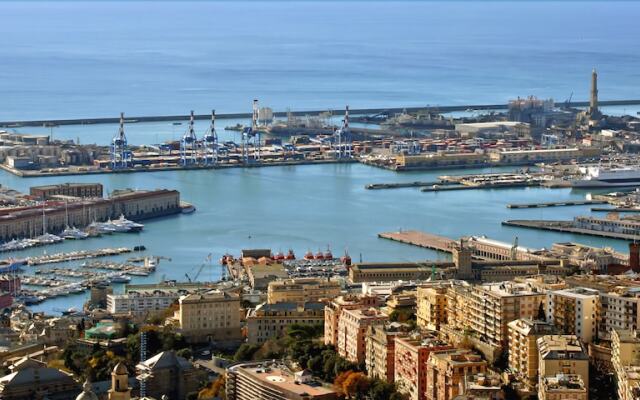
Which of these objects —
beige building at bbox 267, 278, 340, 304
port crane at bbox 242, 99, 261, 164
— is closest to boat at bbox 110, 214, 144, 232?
beige building at bbox 267, 278, 340, 304

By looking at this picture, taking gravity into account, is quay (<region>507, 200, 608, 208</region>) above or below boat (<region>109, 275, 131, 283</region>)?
above

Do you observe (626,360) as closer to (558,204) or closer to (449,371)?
(449,371)

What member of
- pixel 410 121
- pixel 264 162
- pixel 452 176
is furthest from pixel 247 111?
pixel 452 176

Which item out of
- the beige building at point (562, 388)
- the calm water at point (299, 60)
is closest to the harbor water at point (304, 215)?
the beige building at point (562, 388)

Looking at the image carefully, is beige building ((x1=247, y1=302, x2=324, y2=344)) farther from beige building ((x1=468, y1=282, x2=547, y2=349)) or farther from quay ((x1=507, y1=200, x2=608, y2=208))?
quay ((x1=507, y1=200, x2=608, y2=208))

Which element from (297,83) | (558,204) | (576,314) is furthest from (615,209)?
(297,83)

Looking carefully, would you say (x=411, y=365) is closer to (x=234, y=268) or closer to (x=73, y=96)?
(x=234, y=268)
